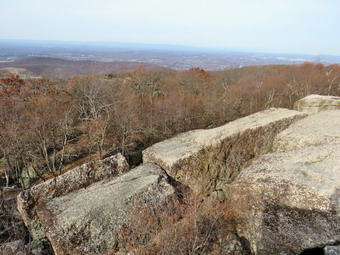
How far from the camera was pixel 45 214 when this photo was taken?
419 inches

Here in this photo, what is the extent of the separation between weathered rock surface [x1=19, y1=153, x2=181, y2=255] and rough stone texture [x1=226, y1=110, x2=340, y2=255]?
→ 3.48 metres

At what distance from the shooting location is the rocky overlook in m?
8.87

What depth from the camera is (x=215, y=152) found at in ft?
48.3

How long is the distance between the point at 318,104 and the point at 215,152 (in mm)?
13984

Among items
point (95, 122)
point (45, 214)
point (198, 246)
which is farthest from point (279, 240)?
point (95, 122)

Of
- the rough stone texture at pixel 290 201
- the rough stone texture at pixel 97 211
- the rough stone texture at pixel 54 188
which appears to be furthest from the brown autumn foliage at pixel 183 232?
the rough stone texture at pixel 54 188

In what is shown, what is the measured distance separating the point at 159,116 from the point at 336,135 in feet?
64.1

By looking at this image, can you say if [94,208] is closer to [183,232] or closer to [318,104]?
[183,232]

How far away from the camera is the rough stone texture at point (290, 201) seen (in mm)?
8570

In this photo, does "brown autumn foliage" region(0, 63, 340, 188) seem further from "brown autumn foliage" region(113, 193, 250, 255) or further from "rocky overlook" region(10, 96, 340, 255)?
"brown autumn foliage" region(113, 193, 250, 255)

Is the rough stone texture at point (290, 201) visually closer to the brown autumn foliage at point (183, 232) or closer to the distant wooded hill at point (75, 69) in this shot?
the brown autumn foliage at point (183, 232)

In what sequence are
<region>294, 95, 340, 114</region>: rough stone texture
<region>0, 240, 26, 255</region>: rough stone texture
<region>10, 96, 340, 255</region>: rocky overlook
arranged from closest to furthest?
<region>10, 96, 340, 255</region>: rocky overlook → <region>0, 240, 26, 255</region>: rough stone texture → <region>294, 95, 340, 114</region>: rough stone texture

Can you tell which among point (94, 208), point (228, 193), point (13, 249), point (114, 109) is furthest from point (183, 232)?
point (114, 109)

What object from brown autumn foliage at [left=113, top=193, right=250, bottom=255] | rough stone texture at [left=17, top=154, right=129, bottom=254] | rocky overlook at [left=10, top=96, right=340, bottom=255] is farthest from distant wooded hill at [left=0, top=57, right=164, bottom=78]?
brown autumn foliage at [left=113, top=193, right=250, bottom=255]
